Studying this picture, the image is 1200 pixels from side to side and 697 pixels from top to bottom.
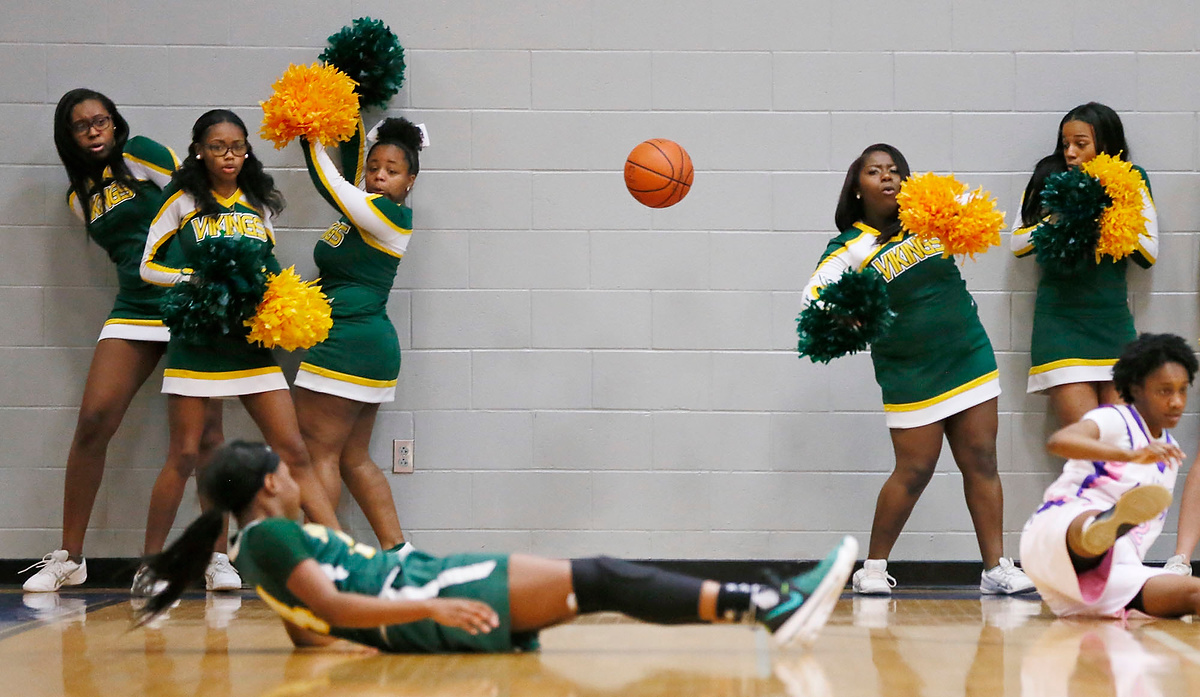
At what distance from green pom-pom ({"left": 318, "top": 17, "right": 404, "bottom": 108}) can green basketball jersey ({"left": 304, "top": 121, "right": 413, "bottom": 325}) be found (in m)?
0.37

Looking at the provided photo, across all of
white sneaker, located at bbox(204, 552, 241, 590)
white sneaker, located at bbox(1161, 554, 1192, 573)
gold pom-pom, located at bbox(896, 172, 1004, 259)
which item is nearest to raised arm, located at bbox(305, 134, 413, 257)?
white sneaker, located at bbox(204, 552, 241, 590)

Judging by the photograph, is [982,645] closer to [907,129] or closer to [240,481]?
[240,481]

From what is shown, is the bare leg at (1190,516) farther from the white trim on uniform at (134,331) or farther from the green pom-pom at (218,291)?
the white trim on uniform at (134,331)

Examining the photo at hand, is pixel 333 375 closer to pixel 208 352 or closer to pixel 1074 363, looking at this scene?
pixel 208 352

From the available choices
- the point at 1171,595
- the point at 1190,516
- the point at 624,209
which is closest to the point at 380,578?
the point at 1171,595

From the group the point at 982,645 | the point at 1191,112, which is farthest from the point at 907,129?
the point at 982,645

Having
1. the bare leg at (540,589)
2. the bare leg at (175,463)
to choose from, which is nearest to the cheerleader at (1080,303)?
the bare leg at (540,589)

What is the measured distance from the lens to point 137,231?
456 cm

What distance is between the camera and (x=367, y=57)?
4.57 metres

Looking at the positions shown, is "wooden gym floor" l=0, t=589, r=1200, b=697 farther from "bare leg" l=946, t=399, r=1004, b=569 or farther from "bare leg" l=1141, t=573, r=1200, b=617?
"bare leg" l=946, t=399, r=1004, b=569

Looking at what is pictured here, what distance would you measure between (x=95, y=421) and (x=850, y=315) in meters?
2.94

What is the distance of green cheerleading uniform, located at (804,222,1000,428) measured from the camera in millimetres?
4234

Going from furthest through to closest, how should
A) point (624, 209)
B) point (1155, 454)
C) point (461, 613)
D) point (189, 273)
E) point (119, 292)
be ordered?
point (624, 209) → point (119, 292) → point (189, 273) → point (1155, 454) → point (461, 613)

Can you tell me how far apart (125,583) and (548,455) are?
1.81 m
